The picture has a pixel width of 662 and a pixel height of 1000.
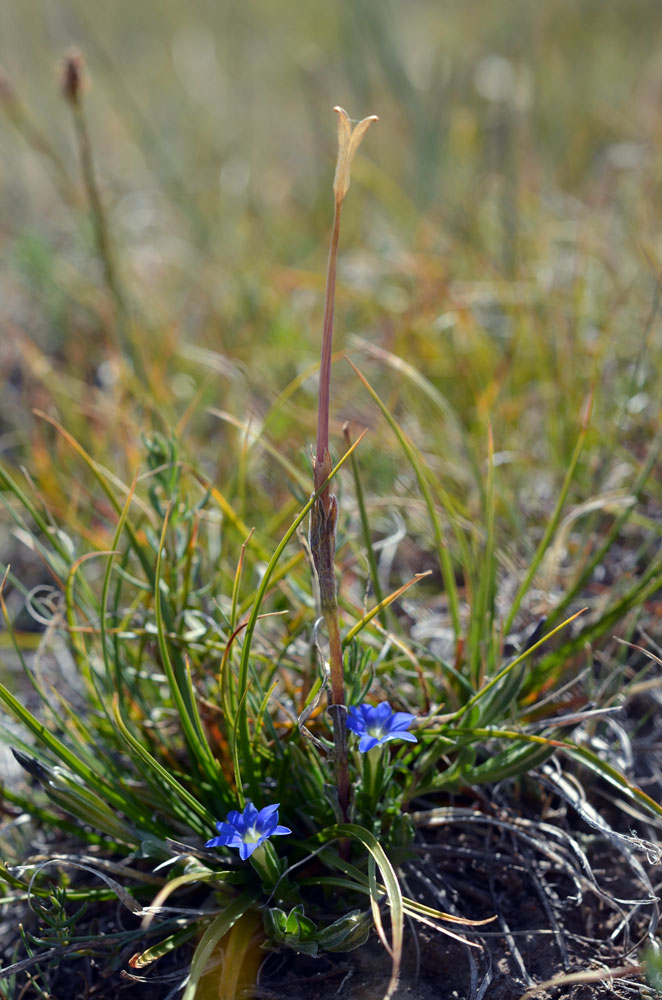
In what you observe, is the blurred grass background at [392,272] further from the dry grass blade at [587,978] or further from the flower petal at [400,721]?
the dry grass blade at [587,978]

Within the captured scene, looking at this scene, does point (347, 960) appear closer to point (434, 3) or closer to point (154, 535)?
point (154, 535)

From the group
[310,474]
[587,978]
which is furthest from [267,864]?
[310,474]

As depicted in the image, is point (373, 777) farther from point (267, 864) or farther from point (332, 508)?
point (332, 508)

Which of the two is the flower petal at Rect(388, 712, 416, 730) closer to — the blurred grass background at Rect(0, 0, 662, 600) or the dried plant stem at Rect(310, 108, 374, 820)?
the dried plant stem at Rect(310, 108, 374, 820)

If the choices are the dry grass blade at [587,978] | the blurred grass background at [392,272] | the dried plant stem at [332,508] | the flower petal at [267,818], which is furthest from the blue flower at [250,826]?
the blurred grass background at [392,272]

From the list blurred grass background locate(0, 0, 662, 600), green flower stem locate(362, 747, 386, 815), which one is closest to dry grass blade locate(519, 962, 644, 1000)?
green flower stem locate(362, 747, 386, 815)

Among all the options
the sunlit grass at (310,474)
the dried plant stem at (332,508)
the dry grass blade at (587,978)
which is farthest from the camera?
the sunlit grass at (310,474)
